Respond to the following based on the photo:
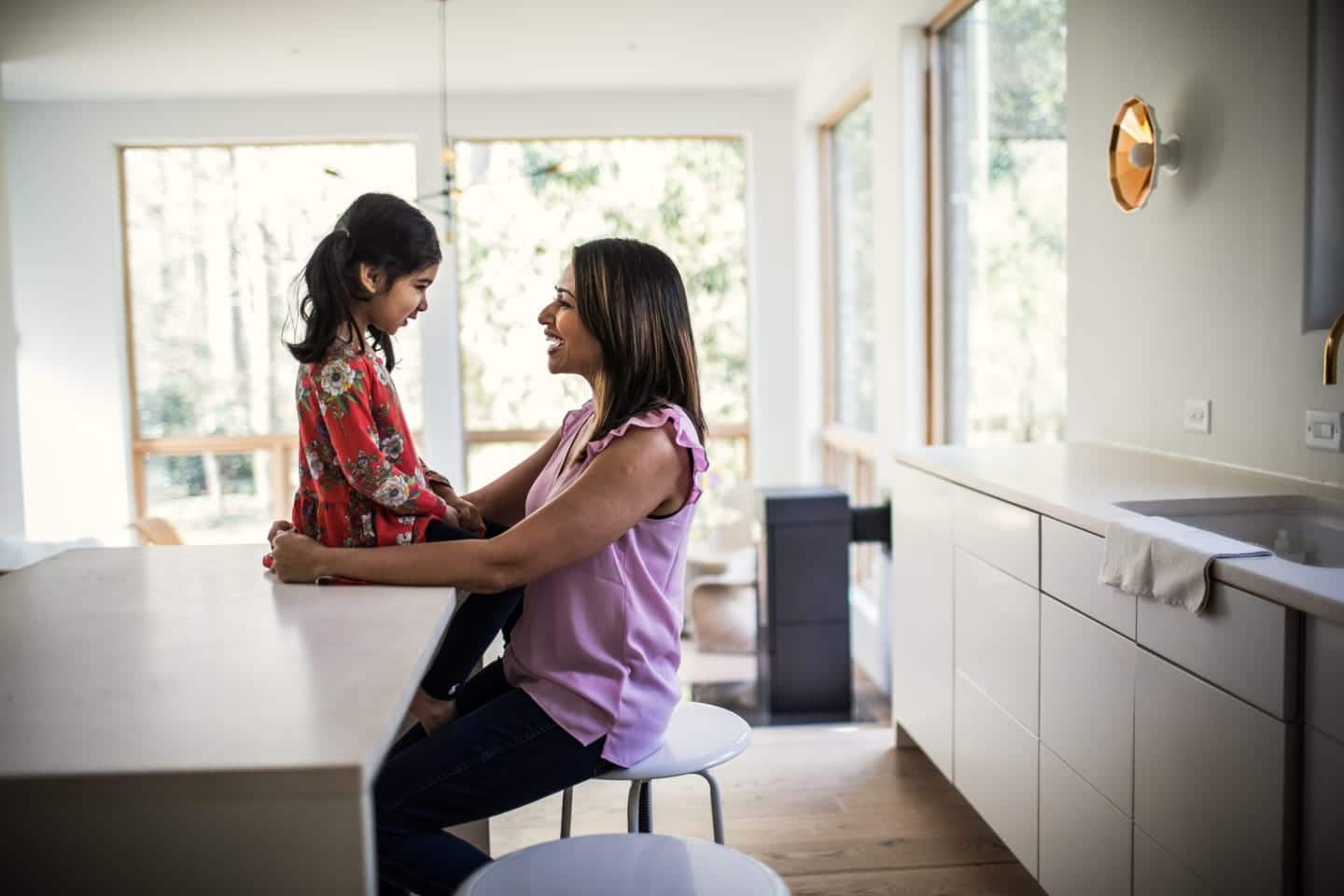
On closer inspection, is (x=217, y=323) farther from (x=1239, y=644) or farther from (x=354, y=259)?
(x=1239, y=644)

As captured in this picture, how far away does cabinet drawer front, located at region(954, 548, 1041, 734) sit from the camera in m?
2.17

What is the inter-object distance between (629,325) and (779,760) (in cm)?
210

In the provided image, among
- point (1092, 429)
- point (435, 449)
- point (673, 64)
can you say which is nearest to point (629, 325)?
point (1092, 429)

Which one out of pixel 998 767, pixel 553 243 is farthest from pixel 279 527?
pixel 553 243

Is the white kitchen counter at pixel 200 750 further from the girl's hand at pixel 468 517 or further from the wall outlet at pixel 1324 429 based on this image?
the wall outlet at pixel 1324 429

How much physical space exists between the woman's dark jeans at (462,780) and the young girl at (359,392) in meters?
0.36

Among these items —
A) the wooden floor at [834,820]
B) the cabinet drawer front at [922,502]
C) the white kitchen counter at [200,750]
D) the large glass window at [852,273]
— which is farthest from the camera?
the large glass window at [852,273]

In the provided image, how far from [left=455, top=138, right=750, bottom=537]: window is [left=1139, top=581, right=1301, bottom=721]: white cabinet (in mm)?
4635

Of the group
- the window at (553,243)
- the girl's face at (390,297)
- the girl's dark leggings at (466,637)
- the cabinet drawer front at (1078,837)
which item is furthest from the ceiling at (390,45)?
the cabinet drawer front at (1078,837)

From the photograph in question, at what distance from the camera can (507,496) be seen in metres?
1.93

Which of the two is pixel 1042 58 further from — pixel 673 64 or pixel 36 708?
pixel 36 708

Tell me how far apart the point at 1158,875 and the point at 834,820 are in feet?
4.09

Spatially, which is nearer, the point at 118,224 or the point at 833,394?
the point at 833,394

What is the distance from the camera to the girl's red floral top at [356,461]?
64.4 inches
